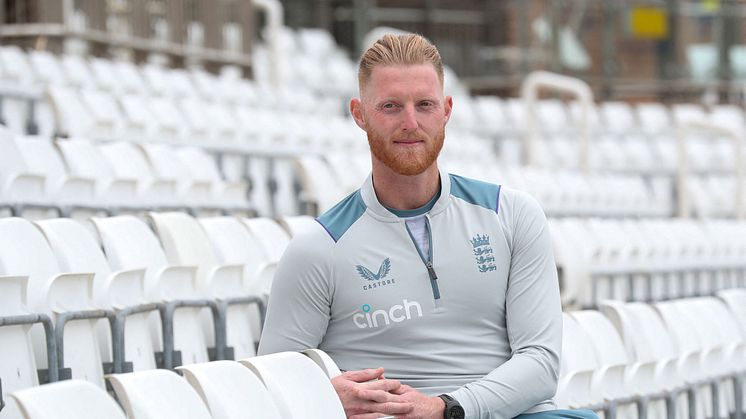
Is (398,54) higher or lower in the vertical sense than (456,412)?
higher

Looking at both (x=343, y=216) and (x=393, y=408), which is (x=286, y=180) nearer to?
(x=343, y=216)

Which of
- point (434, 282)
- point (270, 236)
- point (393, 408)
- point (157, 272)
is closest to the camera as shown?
point (393, 408)

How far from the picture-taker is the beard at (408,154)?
1.79 meters

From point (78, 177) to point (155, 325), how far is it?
0.94 metres

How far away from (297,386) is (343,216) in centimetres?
31

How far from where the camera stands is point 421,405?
1.72 meters

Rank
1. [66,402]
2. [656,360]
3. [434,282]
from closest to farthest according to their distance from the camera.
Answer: [66,402] < [434,282] < [656,360]

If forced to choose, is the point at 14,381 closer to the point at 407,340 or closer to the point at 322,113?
the point at 407,340

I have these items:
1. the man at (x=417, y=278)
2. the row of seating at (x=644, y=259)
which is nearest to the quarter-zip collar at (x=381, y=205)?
the man at (x=417, y=278)

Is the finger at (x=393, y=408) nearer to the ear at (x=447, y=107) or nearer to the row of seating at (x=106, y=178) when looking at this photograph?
the ear at (x=447, y=107)

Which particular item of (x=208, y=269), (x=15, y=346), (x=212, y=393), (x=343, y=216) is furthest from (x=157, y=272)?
(x=212, y=393)

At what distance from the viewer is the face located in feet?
5.85

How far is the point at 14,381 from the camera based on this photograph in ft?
6.66

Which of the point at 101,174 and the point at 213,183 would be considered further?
the point at 213,183
